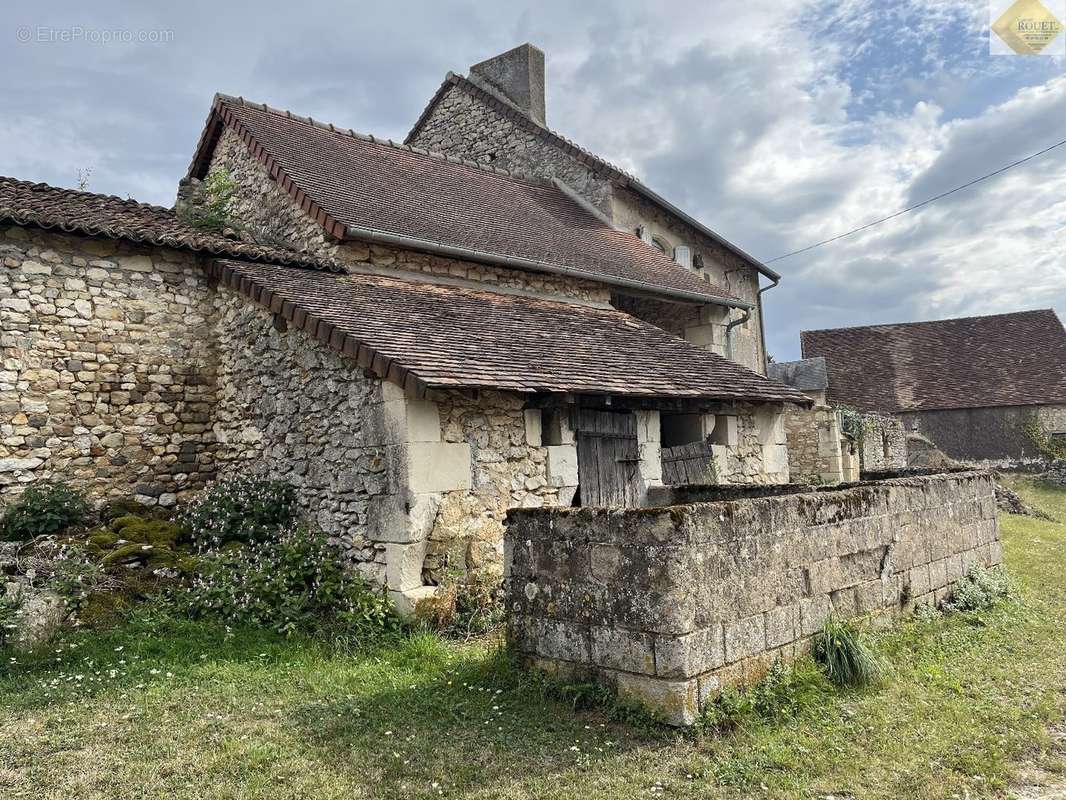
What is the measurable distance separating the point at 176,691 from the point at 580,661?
2.62m

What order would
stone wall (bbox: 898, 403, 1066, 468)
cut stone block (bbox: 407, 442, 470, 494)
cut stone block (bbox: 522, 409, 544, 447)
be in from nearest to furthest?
cut stone block (bbox: 407, 442, 470, 494)
cut stone block (bbox: 522, 409, 544, 447)
stone wall (bbox: 898, 403, 1066, 468)

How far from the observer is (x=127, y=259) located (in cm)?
881

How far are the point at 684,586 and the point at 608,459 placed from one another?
4260 mm

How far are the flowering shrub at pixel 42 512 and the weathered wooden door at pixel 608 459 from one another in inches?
202

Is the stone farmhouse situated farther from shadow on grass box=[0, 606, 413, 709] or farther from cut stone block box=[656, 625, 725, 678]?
cut stone block box=[656, 625, 725, 678]

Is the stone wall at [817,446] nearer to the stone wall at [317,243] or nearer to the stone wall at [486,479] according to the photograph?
the stone wall at [317,243]

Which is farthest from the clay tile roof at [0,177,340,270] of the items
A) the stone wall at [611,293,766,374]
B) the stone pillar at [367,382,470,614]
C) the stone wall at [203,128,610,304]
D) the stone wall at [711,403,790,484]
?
the stone wall at [611,293,766,374]

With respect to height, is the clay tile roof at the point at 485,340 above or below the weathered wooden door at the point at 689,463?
above

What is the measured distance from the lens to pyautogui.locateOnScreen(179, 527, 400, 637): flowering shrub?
645 centimetres

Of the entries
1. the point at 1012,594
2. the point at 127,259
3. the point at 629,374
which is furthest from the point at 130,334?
the point at 1012,594

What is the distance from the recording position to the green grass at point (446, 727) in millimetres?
3797

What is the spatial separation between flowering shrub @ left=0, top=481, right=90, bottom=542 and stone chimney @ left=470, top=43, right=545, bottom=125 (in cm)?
1172

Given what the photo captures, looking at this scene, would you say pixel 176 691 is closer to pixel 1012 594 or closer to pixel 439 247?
pixel 439 247

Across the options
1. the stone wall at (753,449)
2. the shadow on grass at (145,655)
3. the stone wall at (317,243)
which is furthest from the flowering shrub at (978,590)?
the stone wall at (317,243)
